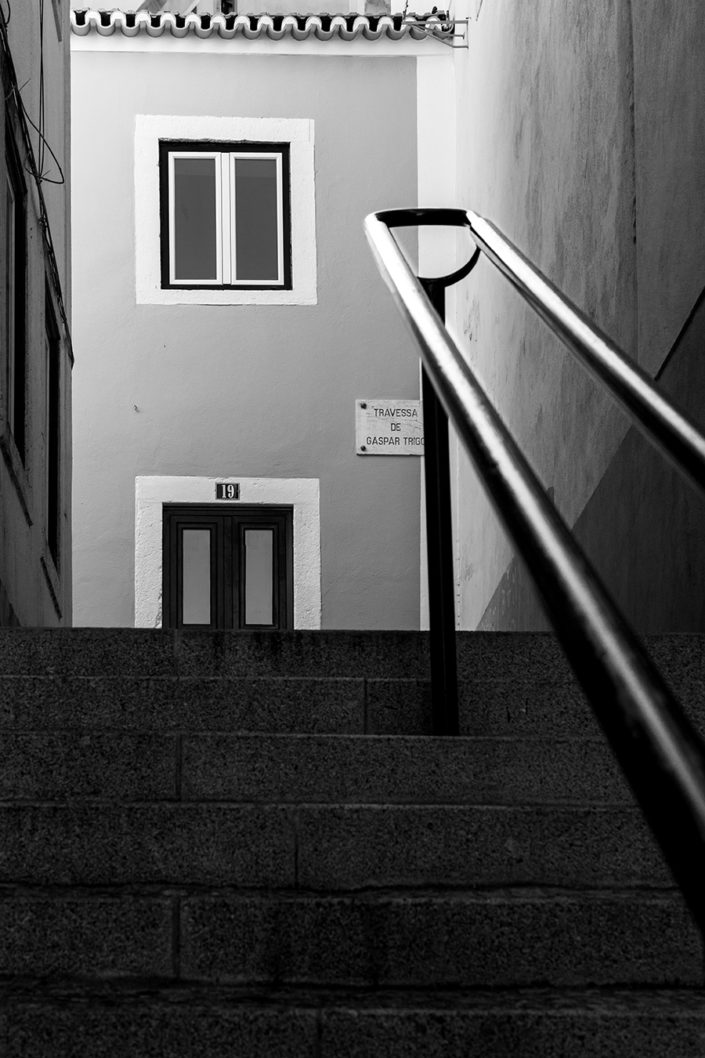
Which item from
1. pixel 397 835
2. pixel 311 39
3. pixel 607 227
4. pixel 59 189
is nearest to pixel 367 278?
pixel 311 39

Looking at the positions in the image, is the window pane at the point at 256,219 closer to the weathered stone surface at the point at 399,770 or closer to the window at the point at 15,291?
the window at the point at 15,291

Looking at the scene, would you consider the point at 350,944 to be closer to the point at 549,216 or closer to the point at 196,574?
the point at 549,216

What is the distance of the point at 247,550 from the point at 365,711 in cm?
735

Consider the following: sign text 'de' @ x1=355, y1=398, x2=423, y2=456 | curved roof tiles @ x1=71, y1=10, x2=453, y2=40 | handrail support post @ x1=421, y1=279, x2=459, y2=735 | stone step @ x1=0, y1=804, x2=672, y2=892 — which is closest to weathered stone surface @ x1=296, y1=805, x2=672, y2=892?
stone step @ x1=0, y1=804, x2=672, y2=892

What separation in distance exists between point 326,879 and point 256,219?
345 inches

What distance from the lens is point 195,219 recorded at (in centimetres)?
1050

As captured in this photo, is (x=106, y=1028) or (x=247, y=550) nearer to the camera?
(x=106, y=1028)

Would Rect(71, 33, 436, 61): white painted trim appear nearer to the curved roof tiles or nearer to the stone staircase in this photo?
the curved roof tiles

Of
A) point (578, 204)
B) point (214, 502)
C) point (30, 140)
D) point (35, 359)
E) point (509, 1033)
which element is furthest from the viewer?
point (214, 502)

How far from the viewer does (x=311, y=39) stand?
1079 centimetres

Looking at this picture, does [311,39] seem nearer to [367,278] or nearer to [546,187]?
[367,278]

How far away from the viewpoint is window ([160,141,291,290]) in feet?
34.3

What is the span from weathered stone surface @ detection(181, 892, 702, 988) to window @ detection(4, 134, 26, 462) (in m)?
3.53

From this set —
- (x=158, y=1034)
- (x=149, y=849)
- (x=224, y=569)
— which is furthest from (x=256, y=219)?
(x=158, y=1034)
